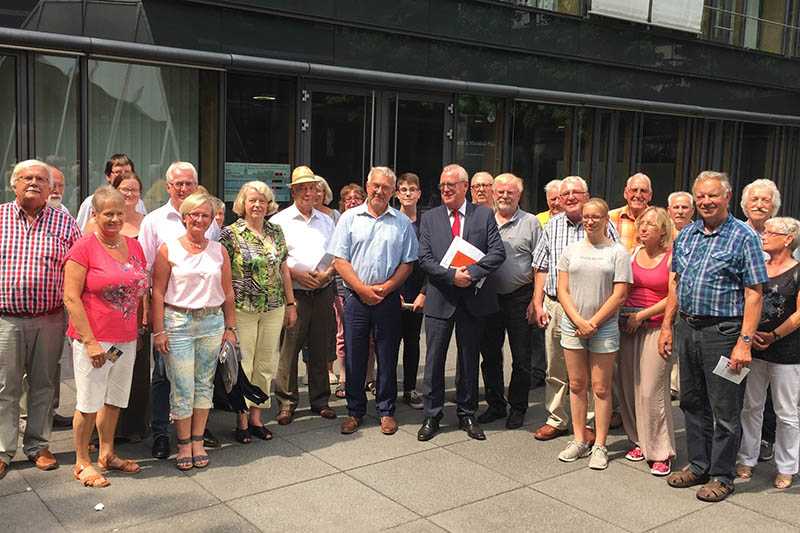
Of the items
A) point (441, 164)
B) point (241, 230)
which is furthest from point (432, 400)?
point (441, 164)

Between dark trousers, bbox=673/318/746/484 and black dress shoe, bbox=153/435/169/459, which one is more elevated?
dark trousers, bbox=673/318/746/484

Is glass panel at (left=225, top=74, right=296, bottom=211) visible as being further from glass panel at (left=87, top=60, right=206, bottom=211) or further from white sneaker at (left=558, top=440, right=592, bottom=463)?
white sneaker at (left=558, top=440, right=592, bottom=463)

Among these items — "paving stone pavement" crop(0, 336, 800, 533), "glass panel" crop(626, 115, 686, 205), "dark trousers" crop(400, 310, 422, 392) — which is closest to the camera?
"paving stone pavement" crop(0, 336, 800, 533)

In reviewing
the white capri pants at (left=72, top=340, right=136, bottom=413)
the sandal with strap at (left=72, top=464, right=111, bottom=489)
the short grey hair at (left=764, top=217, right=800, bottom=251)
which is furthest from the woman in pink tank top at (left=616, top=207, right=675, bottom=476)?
the sandal with strap at (left=72, top=464, right=111, bottom=489)

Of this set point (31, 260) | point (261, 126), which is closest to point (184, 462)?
point (31, 260)

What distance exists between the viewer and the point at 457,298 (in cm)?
606

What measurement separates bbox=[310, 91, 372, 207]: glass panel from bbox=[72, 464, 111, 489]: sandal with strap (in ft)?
22.9

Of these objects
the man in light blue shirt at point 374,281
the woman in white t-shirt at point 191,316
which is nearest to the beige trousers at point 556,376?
the man in light blue shirt at point 374,281

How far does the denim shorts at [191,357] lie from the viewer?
5.22 meters

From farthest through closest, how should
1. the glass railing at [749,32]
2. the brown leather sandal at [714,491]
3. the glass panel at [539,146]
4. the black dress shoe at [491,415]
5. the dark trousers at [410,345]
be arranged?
the glass railing at [749,32] < the glass panel at [539,146] < the dark trousers at [410,345] < the black dress shoe at [491,415] < the brown leather sandal at [714,491]

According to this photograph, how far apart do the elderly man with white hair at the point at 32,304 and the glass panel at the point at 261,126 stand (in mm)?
5528

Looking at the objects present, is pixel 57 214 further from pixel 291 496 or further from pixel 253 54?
pixel 253 54

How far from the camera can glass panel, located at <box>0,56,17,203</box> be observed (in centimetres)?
914

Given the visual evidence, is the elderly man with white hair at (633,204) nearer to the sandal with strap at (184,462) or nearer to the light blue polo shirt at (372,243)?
the light blue polo shirt at (372,243)
